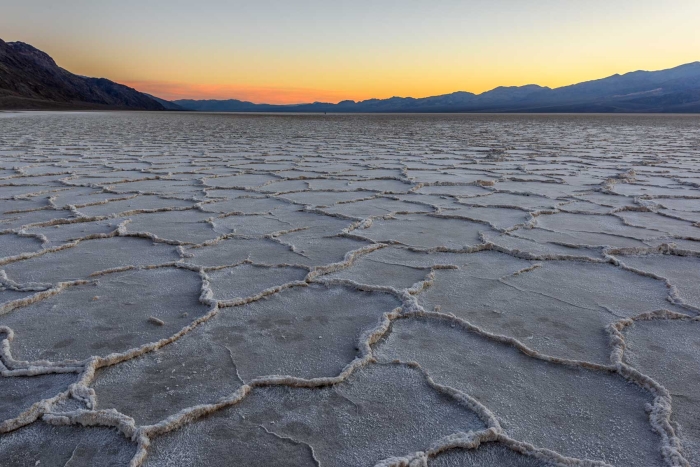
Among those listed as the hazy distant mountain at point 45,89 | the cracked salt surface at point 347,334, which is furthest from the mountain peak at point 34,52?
the cracked salt surface at point 347,334

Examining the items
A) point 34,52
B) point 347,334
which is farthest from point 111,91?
point 347,334

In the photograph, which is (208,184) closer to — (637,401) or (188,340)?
(188,340)

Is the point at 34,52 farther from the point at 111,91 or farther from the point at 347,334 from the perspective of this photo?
the point at 347,334

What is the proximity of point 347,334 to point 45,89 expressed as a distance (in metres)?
69.0

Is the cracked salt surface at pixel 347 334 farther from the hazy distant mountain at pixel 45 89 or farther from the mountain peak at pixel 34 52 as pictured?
the mountain peak at pixel 34 52

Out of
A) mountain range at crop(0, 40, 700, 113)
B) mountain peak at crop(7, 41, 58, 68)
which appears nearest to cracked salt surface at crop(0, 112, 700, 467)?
mountain range at crop(0, 40, 700, 113)

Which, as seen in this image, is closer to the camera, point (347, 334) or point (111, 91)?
point (347, 334)

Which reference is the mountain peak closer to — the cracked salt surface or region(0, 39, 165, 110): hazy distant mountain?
region(0, 39, 165, 110): hazy distant mountain

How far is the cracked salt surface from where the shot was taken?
0.98 m

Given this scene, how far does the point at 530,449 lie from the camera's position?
95cm

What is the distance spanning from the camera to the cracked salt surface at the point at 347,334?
3.21ft

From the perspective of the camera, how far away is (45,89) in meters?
58.9

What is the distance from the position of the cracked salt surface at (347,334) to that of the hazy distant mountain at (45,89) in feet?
145

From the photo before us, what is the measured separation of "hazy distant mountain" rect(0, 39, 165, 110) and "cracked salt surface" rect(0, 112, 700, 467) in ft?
145
